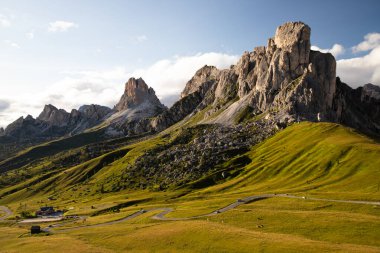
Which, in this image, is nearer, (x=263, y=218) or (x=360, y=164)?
(x=263, y=218)

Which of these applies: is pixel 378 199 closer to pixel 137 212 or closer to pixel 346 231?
pixel 346 231

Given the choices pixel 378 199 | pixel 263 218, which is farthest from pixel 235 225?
pixel 378 199

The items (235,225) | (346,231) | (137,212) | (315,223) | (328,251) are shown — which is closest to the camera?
(328,251)

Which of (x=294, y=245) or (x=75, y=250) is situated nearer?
(x=294, y=245)

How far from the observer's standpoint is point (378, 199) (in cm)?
10775

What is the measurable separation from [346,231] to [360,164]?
10764cm

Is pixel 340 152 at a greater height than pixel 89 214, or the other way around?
pixel 340 152

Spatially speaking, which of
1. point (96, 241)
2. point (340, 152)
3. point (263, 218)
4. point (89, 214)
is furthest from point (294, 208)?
point (89, 214)

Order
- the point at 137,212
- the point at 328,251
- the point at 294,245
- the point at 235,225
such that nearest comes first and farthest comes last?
1. the point at 328,251
2. the point at 294,245
3. the point at 235,225
4. the point at 137,212

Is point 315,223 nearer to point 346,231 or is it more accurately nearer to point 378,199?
point 346,231

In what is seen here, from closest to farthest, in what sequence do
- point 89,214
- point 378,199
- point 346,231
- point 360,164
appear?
point 346,231 → point 378,199 → point 360,164 → point 89,214

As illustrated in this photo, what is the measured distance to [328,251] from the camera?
62.6 meters

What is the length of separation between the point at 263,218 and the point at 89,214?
116792 mm

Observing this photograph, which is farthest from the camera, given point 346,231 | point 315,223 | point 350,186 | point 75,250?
point 350,186
